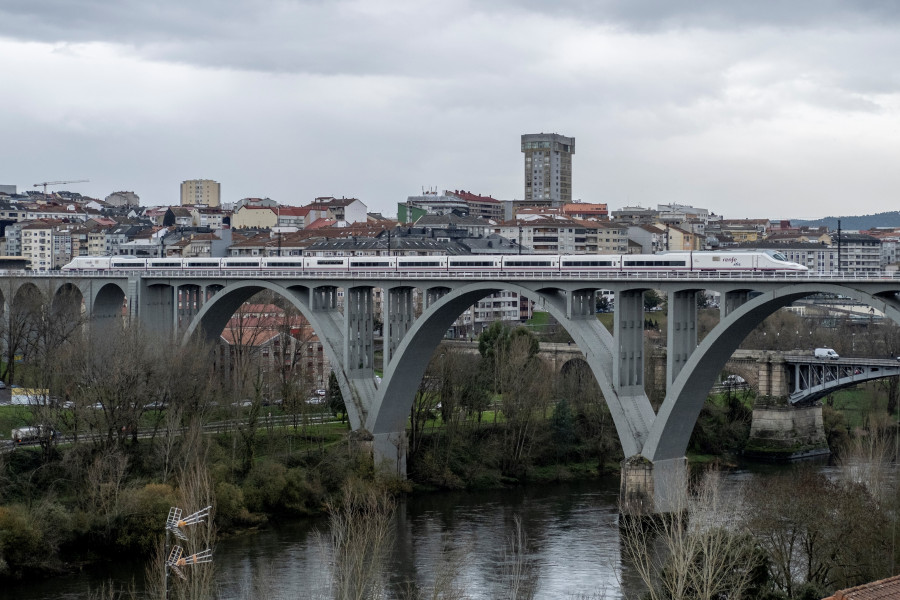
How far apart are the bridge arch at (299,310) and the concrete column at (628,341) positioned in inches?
485

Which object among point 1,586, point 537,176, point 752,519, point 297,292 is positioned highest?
point 537,176

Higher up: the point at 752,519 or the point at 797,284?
the point at 797,284

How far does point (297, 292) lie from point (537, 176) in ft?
426

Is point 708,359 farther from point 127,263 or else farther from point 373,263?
point 127,263

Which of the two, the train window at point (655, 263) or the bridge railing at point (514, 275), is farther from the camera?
the train window at point (655, 263)

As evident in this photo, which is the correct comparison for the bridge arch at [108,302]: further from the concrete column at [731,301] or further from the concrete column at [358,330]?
the concrete column at [731,301]

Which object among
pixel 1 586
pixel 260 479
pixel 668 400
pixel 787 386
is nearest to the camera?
pixel 1 586

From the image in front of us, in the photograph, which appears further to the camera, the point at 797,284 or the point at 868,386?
the point at 868,386

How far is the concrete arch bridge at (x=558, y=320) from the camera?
3653 cm

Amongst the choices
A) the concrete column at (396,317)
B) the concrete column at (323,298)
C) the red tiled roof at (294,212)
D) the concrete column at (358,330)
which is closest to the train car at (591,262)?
the concrete column at (396,317)

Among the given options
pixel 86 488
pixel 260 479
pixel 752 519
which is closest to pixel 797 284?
pixel 752 519

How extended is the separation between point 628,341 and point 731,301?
3.94 m

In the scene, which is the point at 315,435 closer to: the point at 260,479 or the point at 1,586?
the point at 260,479

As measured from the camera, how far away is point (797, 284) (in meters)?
34.7
